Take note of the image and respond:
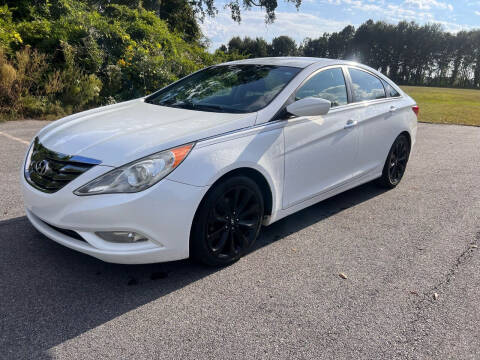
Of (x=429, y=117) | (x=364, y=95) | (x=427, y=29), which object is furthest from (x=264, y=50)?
(x=364, y=95)

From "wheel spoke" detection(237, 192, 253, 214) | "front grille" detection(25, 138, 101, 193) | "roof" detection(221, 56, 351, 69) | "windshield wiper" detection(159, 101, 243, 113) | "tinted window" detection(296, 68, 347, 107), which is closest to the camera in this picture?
"front grille" detection(25, 138, 101, 193)

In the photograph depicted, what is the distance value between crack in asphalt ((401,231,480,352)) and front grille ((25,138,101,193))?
2300 millimetres

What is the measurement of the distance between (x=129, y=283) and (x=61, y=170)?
3.06 ft

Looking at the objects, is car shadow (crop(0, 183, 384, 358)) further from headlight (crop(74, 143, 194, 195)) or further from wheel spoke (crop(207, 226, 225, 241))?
headlight (crop(74, 143, 194, 195))

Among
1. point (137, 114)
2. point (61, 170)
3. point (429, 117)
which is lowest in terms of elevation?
point (429, 117)

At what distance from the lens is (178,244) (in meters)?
2.90

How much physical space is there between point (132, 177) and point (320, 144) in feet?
6.23

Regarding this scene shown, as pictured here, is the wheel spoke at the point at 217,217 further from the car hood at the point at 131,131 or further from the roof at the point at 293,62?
the roof at the point at 293,62

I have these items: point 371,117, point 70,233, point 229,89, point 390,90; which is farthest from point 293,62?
point 70,233

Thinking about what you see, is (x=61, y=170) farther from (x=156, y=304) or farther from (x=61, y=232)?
(x=156, y=304)

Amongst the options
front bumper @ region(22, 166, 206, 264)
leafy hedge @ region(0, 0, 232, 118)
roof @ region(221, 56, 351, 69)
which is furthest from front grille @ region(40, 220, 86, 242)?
leafy hedge @ region(0, 0, 232, 118)

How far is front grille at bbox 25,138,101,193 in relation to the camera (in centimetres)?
282

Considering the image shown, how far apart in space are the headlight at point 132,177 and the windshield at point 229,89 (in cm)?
101

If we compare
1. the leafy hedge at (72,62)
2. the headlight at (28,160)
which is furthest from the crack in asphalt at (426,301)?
the leafy hedge at (72,62)
